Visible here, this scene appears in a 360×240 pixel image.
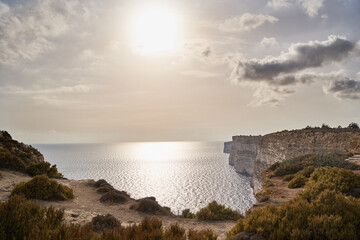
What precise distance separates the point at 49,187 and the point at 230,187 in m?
72.6

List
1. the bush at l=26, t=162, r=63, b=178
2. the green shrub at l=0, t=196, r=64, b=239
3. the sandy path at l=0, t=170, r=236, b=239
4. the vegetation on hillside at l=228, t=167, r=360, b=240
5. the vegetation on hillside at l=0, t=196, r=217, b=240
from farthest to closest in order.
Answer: the bush at l=26, t=162, r=63, b=178
the sandy path at l=0, t=170, r=236, b=239
the vegetation on hillside at l=228, t=167, r=360, b=240
the green shrub at l=0, t=196, r=64, b=239
the vegetation on hillside at l=0, t=196, r=217, b=240

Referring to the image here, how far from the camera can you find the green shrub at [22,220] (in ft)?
13.3

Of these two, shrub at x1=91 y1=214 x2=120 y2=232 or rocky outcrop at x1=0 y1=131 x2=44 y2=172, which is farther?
rocky outcrop at x1=0 y1=131 x2=44 y2=172

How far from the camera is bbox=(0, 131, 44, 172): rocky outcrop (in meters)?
17.5

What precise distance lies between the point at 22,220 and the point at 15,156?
62.1 feet

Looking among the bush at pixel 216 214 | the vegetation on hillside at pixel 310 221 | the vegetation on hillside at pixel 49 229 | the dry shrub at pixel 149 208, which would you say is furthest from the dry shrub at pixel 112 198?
the vegetation on hillside at pixel 310 221

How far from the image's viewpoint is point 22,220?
14.4ft

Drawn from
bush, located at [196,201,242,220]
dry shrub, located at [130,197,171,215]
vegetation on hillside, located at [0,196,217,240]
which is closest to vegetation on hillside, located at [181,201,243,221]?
bush, located at [196,201,242,220]

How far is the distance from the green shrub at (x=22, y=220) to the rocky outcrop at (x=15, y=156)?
16682 millimetres

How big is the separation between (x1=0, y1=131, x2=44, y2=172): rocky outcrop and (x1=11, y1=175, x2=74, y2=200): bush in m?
8.71

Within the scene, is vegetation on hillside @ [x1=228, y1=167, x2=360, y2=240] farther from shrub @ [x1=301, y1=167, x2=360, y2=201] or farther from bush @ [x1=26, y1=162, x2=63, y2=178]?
bush @ [x1=26, y1=162, x2=63, y2=178]

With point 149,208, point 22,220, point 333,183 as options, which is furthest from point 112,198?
point 333,183

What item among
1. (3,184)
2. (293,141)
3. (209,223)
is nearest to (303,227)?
(209,223)

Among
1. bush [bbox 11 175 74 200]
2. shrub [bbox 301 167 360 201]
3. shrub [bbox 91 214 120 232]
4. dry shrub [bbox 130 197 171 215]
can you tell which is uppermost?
shrub [bbox 301 167 360 201]
